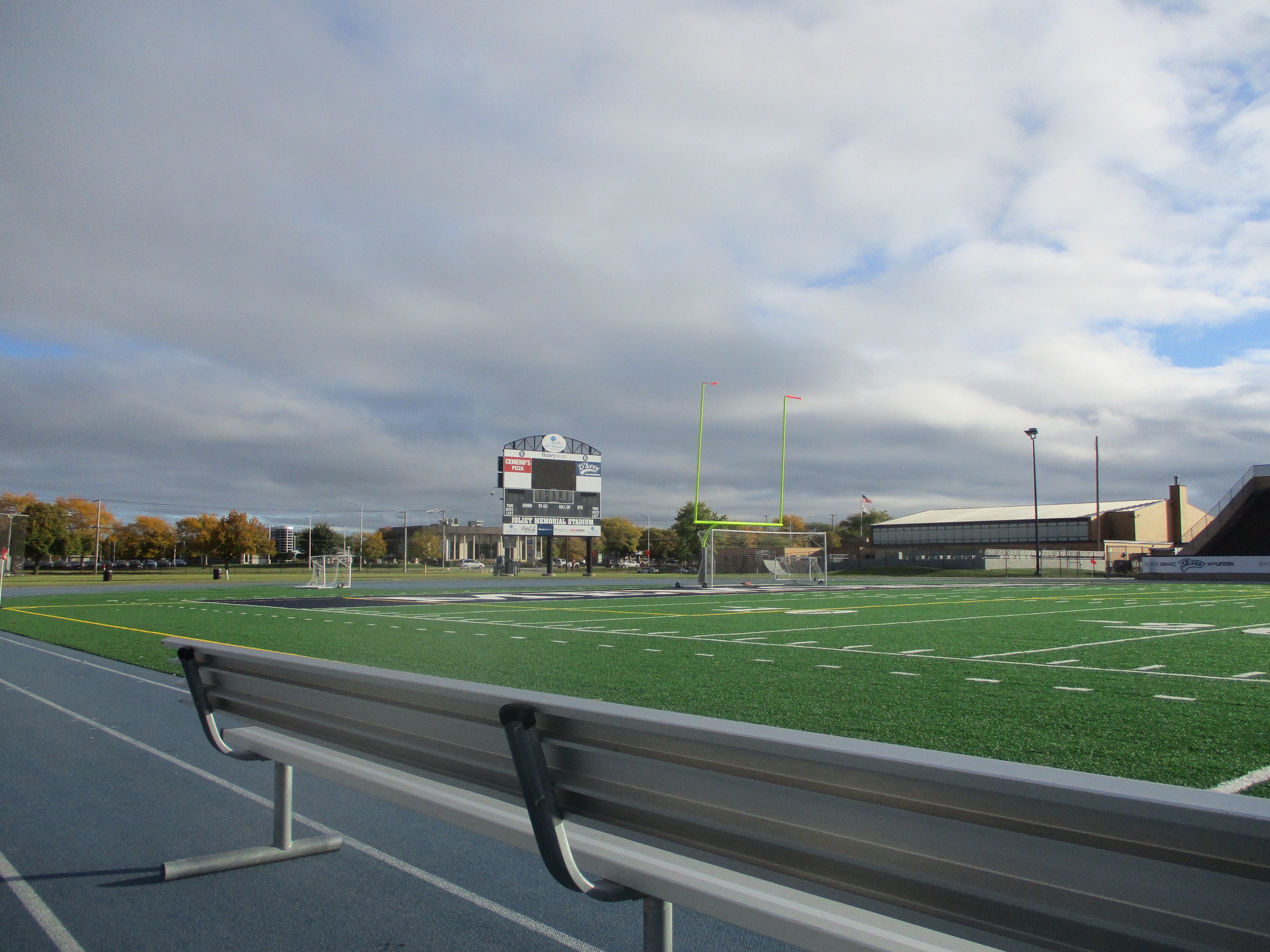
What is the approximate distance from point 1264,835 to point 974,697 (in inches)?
293

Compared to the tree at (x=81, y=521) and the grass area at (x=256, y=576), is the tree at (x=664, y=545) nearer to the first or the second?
the grass area at (x=256, y=576)

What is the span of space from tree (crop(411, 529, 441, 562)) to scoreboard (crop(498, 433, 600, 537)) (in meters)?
70.1

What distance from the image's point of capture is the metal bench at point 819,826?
144 cm

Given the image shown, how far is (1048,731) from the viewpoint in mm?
6695

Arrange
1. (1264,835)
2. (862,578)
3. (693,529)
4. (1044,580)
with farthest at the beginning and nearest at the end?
(693,529) < (862,578) < (1044,580) < (1264,835)

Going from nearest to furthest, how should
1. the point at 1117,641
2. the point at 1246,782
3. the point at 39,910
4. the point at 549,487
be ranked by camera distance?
the point at 39,910
the point at 1246,782
the point at 1117,641
the point at 549,487

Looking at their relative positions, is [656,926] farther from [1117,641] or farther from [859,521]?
[859,521]

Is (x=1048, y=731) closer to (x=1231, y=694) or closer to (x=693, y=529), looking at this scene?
(x=1231, y=694)

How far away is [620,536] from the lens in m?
127

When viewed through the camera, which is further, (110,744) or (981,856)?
(110,744)

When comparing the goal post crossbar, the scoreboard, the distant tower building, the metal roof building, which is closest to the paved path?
the goal post crossbar

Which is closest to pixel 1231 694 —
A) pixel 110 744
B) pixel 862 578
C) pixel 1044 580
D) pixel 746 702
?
pixel 746 702

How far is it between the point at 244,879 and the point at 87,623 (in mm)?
17209

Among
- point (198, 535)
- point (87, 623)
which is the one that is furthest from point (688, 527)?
point (87, 623)
